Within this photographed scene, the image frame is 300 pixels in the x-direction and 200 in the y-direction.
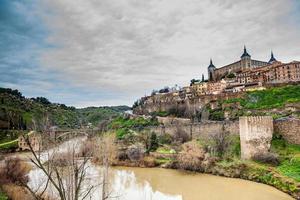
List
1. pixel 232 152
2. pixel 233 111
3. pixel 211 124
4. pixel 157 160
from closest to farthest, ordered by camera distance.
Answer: pixel 232 152 → pixel 157 160 → pixel 211 124 → pixel 233 111

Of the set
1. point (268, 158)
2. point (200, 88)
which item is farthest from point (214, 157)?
point (200, 88)

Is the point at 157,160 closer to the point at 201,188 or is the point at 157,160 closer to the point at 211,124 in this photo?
the point at 211,124

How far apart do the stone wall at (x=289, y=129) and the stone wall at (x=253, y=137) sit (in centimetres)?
163

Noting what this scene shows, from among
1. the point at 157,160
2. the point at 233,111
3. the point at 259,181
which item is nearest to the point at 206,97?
the point at 233,111

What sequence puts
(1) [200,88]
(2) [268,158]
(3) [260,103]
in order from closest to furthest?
(2) [268,158] → (3) [260,103] → (1) [200,88]

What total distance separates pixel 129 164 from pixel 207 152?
9189 millimetres

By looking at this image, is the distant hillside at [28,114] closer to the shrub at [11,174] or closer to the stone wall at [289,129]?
the shrub at [11,174]

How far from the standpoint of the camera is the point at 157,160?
A: 3238 centimetres

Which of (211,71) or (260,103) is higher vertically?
(211,71)

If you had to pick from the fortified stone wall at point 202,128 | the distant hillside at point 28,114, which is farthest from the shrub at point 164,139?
the distant hillside at point 28,114

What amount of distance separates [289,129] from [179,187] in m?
11.1

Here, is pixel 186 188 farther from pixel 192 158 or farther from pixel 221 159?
pixel 221 159

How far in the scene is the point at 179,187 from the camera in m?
22.4

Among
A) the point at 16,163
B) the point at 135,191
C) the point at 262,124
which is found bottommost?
the point at 135,191
